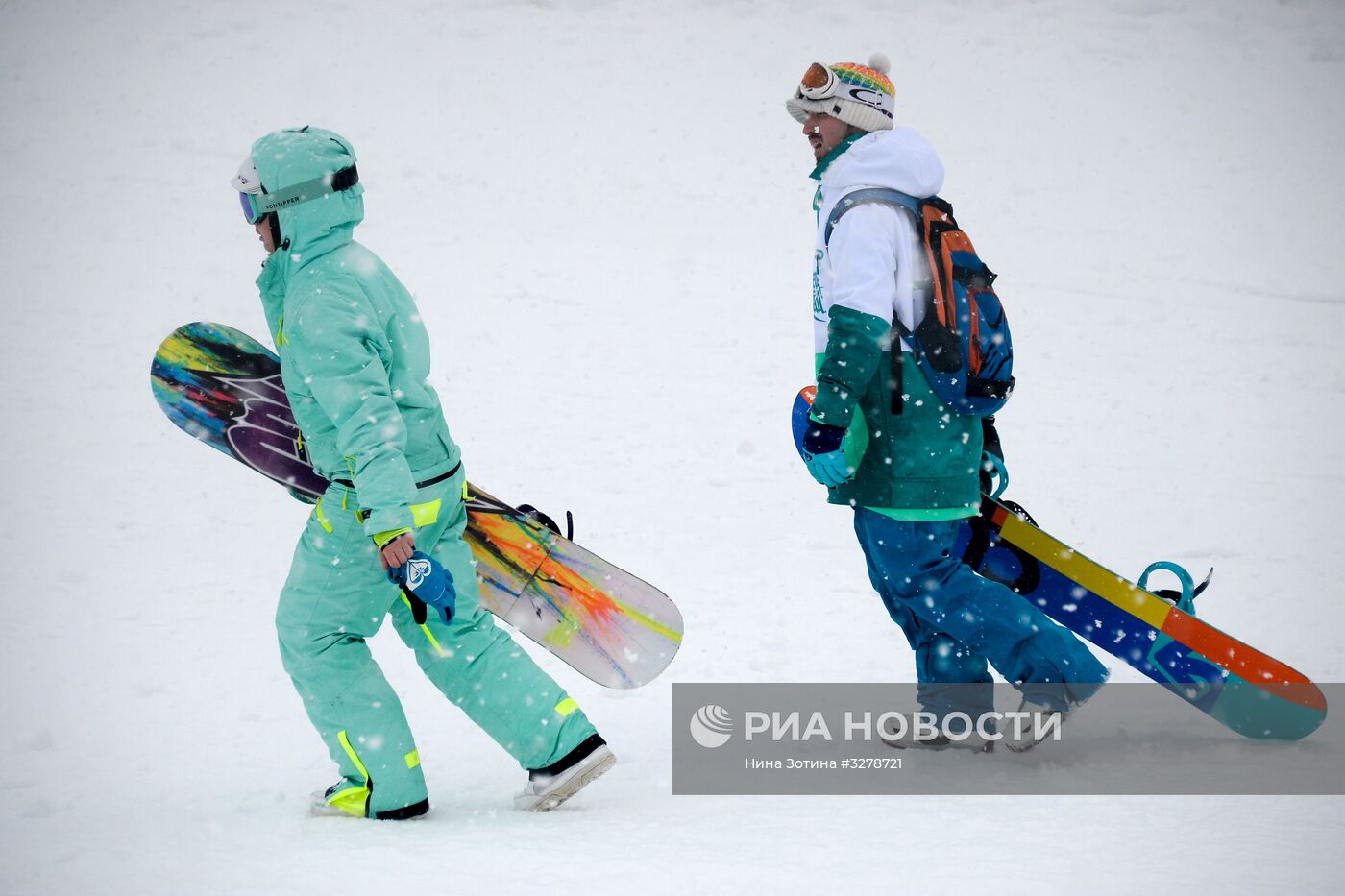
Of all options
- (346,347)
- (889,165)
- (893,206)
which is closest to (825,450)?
(893,206)

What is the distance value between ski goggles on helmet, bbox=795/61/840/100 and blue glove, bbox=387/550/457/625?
1.64 metres

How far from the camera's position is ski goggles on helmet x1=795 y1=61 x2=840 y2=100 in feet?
11.6

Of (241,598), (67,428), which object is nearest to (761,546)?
(241,598)

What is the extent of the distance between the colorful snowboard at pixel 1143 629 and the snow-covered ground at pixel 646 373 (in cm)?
18

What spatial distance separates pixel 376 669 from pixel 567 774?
552mm

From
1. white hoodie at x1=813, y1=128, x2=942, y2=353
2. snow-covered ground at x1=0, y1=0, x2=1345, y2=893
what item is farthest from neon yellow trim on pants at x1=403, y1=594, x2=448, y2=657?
white hoodie at x1=813, y1=128, x2=942, y2=353

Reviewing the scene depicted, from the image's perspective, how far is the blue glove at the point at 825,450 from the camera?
3350 mm

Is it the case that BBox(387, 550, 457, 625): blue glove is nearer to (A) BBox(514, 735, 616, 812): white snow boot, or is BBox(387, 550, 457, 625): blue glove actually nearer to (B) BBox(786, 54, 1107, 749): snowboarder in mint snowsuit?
(A) BBox(514, 735, 616, 812): white snow boot

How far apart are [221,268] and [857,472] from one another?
690 centimetres

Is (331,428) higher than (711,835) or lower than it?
higher

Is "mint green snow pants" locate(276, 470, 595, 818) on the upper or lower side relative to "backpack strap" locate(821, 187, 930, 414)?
lower

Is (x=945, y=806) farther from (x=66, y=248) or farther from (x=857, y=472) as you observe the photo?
(x=66, y=248)

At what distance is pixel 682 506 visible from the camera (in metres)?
6.50

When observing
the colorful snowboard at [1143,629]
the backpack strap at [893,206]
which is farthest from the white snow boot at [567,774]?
the backpack strap at [893,206]
